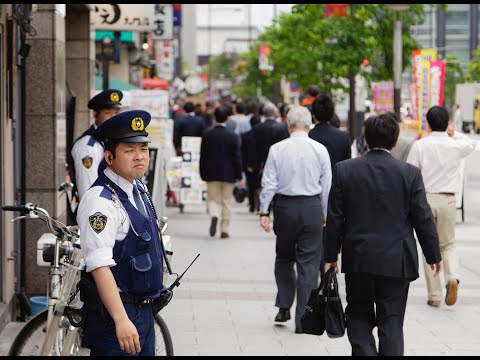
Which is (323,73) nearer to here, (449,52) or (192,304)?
(192,304)

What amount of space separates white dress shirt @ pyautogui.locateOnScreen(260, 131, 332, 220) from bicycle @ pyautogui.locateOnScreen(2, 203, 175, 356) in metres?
3.20

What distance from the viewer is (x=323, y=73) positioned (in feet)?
98.4

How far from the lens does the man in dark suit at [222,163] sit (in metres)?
16.2

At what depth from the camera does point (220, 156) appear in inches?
637

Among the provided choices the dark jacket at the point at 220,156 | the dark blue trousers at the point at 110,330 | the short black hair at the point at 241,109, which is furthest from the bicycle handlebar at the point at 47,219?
the short black hair at the point at 241,109

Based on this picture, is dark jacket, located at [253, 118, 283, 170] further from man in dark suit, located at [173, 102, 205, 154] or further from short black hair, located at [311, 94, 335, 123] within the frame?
short black hair, located at [311, 94, 335, 123]

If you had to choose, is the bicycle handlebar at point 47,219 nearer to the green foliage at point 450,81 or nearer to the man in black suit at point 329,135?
the man in black suit at point 329,135

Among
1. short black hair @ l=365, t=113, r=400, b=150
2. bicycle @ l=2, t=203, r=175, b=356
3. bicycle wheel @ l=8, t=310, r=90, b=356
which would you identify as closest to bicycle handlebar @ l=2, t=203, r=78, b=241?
bicycle @ l=2, t=203, r=175, b=356

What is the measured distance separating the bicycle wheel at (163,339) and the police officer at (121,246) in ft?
5.12

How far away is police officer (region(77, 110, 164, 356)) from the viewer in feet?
16.0

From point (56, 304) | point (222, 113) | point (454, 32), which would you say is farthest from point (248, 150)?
point (454, 32)

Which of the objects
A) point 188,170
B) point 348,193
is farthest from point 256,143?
point 348,193

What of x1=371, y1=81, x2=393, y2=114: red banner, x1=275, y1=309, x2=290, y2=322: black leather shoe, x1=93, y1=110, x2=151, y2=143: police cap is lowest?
x1=275, y1=309, x2=290, y2=322: black leather shoe

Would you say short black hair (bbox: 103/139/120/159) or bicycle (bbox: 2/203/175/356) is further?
bicycle (bbox: 2/203/175/356)
